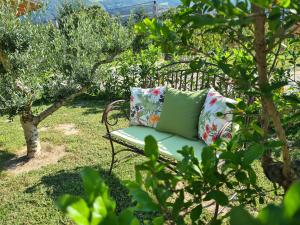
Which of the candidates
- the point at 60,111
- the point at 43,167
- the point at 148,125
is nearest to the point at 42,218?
the point at 43,167

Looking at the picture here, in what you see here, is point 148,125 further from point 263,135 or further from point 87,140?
point 263,135

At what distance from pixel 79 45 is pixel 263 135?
429cm

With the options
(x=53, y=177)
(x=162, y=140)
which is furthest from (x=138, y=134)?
(x=53, y=177)

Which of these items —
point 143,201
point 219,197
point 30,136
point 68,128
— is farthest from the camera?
point 68,128

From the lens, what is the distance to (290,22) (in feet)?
2.51

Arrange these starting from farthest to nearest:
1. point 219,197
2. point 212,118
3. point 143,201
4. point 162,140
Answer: point 162,140 → point 212,118 → point 219,197 → point 143,201

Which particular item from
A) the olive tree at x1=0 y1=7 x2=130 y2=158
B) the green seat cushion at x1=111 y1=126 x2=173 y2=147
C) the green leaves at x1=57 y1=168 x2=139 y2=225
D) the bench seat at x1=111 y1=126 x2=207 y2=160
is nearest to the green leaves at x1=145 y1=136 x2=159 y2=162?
the green leaves at x1=57 y1=168 x2=139 y2=225

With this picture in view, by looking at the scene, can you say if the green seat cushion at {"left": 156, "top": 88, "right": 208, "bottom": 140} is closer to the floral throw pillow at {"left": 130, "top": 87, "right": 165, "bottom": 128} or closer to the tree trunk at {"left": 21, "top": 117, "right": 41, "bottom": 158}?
the floral throw pillow at {"left": 130, "top": 87, "right": 165, "bottom": 128}

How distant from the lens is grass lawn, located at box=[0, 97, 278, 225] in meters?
3.31

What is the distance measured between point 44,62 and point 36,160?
1337 millimetres

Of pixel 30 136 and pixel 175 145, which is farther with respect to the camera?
pixel 30 136

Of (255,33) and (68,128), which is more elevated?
(255,33)

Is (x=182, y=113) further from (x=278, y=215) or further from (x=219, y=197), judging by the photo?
(x=278, y=215)

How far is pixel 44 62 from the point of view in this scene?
430 centimetres
